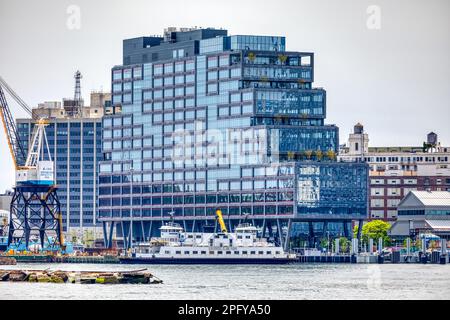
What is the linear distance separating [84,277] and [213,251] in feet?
217

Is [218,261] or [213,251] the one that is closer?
[218,261]

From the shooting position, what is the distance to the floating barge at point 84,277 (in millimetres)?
103812

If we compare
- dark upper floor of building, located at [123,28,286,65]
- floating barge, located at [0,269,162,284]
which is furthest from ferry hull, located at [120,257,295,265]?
floating barge, located at [0,269,162,284]

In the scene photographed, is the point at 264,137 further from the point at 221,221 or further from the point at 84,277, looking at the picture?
Answer: the point at 84,277

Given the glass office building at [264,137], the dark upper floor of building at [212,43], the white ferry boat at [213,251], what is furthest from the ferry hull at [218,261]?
the dark upper floor of building at [212,43]

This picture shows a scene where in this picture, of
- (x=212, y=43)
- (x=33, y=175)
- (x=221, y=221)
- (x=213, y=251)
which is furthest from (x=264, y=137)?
(x=33, y=175)

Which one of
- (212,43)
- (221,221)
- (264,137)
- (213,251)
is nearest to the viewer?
(213,251)

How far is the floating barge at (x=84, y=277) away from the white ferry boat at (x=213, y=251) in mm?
60256

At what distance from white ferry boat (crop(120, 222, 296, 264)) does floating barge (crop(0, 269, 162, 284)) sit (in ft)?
198

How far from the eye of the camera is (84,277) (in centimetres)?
10681
